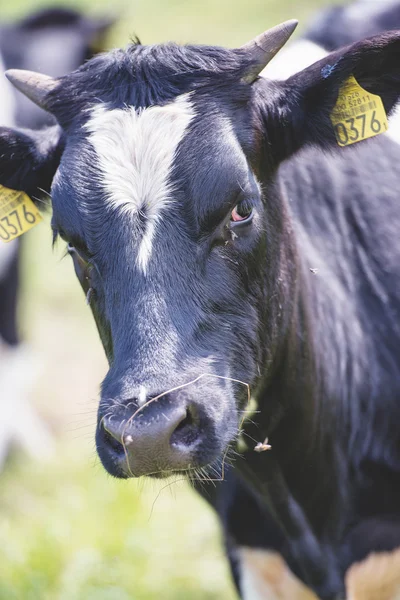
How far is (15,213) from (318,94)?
4.29 feet

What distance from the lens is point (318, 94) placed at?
3.14 meters

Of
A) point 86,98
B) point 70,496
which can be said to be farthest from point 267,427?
point 70,496

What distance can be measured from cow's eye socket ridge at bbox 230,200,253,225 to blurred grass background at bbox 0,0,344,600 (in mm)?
846

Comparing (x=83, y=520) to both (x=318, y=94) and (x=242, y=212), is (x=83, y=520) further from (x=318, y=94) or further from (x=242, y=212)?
(x=318, y=94)

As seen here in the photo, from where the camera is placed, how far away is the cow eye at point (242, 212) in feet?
9.55

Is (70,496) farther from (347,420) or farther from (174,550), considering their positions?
(347,420)

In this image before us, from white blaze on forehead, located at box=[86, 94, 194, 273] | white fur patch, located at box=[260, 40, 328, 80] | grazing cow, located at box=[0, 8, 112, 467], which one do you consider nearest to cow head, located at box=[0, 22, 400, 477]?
white blaze on forehead, located at box=[86, 94, 194, 273]

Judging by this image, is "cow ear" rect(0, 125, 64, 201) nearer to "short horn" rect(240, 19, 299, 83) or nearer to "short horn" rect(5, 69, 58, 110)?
"short horn" rect(5, 69, 58, 110)

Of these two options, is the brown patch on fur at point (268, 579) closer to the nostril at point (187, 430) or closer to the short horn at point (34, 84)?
the nostril at point (187, 430)

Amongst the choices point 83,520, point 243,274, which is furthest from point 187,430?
point 83,520

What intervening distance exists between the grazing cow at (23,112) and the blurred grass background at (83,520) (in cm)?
16

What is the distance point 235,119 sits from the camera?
9.94ft

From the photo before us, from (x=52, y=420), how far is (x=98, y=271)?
4263mm

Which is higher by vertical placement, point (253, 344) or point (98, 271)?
point (98, 271)
